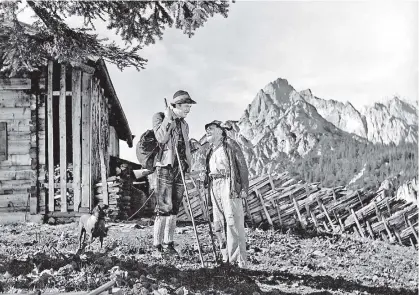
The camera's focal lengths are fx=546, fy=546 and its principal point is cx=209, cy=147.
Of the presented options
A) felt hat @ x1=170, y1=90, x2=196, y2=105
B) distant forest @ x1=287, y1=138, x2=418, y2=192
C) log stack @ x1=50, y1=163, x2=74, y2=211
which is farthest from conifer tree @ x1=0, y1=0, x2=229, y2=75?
distant forest @ x1=287, y1=138, x2=418, y2=192

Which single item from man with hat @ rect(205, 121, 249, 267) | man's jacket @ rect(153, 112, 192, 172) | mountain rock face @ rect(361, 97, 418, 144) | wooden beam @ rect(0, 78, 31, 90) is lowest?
man with hat @ rect(205, 121, 249, 267)

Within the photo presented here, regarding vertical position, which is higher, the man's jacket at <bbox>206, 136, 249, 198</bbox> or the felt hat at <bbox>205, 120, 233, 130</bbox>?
the felt hat at <bbox>205, 120, 233, 130</bbox>

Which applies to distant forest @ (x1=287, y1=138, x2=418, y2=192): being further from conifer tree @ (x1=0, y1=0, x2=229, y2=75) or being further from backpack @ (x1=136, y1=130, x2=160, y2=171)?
backpack @ (x1=136, y1=130, x2=160, y2=171)

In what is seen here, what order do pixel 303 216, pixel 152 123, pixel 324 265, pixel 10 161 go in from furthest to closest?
pixel 303 216 < pixel 10 161 < pixel 324 265 < pixel 152 123

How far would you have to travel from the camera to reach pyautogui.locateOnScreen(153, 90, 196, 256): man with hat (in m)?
6.43

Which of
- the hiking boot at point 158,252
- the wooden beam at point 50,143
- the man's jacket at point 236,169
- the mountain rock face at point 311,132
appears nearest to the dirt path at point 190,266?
the hiking boot at point 158,252

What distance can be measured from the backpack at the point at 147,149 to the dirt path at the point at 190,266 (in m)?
1.15

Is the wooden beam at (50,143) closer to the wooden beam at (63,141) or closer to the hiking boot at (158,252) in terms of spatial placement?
the wooden beam at (63,141)

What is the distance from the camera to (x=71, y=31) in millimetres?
7664

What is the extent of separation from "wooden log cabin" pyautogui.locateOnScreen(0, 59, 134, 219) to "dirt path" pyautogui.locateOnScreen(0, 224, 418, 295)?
71cm

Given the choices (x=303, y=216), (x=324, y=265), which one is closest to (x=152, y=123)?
(x=324, y=265)

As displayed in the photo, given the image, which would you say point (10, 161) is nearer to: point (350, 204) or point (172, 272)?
point (172, 272)

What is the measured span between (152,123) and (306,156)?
4246 centimetres

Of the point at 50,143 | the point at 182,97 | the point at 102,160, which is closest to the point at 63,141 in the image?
the point at 50,143
